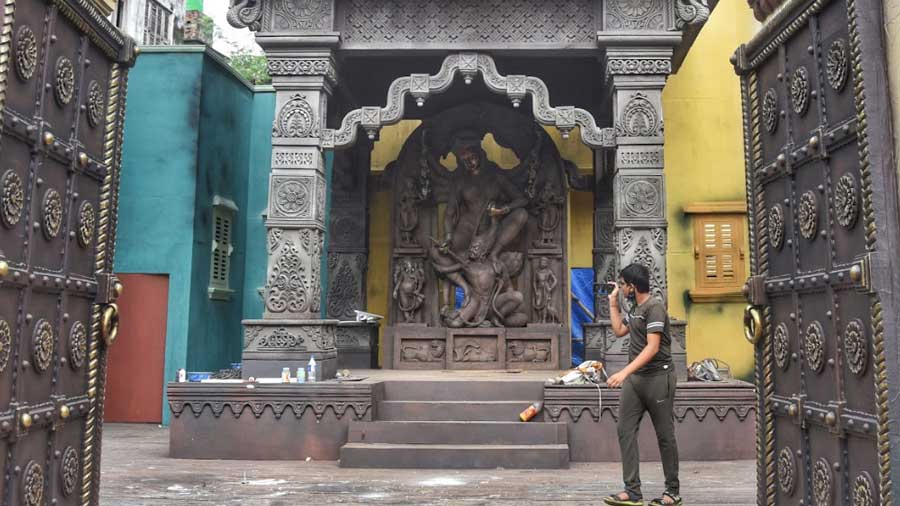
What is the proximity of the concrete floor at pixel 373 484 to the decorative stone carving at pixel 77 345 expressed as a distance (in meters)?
2.19

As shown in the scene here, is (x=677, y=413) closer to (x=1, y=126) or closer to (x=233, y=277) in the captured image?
(x=1, y=126)

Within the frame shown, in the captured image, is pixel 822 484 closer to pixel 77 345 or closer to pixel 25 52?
pixel 77 345

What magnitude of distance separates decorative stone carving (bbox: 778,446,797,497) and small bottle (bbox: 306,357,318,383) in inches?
218

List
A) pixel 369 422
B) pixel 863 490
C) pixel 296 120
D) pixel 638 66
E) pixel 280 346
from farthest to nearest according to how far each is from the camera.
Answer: pixel 296 120, pixel 638 66, pixel 280 346, pixel 369 422, pixel 863 490

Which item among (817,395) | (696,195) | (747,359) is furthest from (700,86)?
(817,395)

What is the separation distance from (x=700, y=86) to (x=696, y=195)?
1.88 m

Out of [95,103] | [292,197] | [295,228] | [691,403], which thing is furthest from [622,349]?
[95,103]

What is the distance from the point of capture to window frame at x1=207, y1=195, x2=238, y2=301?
12.3 m

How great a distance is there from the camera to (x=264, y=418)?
827 centimetres

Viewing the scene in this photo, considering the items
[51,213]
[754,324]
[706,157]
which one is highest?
[706,157]

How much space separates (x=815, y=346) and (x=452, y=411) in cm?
528

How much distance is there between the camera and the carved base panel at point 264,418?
8.22 m

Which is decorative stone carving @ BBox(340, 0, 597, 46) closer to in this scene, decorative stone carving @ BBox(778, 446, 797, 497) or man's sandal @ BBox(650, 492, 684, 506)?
man's sandal @ BBox(650, 492, 684, 506)

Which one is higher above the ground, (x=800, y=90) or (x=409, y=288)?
(x=800, y=90)
